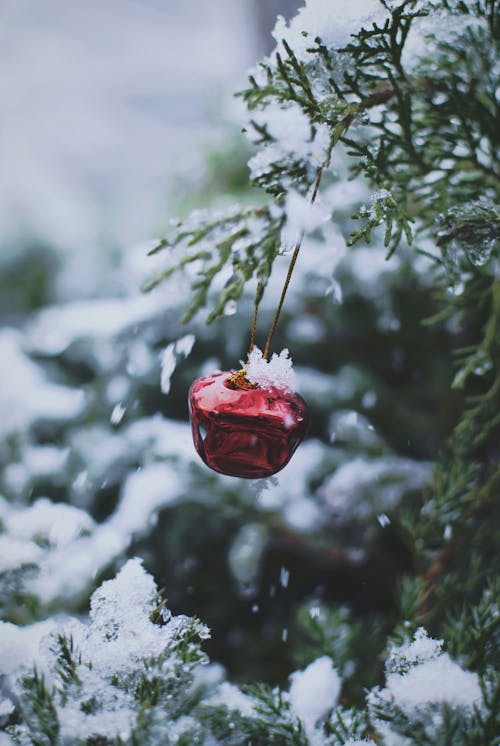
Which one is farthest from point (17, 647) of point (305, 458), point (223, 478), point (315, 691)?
point (305, 458)

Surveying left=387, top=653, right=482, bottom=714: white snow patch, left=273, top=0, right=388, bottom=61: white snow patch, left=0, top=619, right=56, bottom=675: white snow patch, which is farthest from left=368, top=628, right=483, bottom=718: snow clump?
left=273, top=0, right=388, bottom=61: white snow patch

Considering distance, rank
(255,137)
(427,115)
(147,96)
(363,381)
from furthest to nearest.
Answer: (147,96) < (363,381) < (427,115) < (255,137)

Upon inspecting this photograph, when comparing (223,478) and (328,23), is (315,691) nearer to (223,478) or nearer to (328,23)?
(223,478)

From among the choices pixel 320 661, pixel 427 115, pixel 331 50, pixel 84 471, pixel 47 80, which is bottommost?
pixel 320 661

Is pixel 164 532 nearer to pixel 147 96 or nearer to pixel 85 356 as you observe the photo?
pixel 85 356

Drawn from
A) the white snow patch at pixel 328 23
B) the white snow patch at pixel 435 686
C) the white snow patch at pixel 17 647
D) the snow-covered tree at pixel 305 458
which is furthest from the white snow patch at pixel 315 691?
the white snow patch at pixel 328 23

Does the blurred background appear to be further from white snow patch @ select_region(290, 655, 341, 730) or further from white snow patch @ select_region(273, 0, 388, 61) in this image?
white snow patch @ select_region(273, 0, 388, 61)

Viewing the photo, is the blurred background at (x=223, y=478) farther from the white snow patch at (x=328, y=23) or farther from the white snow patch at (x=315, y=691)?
the white snow patch at (x=328, y=23)

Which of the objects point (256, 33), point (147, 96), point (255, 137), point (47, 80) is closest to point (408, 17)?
point (255, 137)

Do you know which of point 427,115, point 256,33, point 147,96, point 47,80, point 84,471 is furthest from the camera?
point 147,96
